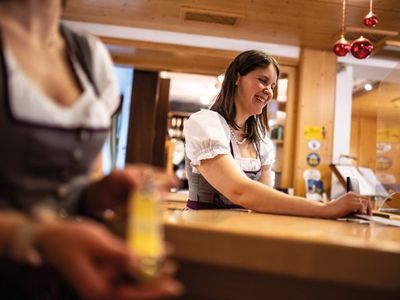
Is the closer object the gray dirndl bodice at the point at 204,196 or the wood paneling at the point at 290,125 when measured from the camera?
the gray dirndl bodice at the point at 204,196

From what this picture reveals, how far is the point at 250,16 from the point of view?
10.3 feet

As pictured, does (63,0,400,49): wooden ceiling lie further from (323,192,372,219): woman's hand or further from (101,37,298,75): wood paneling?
(323,192,372,219): woman's hand

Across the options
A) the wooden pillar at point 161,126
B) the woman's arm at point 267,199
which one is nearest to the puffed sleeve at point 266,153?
the woman's arm at point 267,199

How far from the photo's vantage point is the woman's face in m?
1.46

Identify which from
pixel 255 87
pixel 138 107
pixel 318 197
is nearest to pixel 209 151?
pixel 255 87

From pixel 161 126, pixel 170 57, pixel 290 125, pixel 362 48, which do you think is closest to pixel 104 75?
pixel 362 48

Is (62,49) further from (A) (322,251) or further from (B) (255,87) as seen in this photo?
(B) (255,87)

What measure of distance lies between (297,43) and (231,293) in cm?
342

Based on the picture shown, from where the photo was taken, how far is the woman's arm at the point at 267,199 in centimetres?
111

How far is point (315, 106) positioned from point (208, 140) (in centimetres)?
274

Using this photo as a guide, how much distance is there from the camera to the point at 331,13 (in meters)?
3.03

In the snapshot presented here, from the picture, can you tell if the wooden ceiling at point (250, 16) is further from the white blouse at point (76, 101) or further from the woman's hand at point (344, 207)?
the white blouse at point (76, 101)

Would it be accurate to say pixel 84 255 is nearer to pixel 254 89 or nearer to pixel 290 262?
pixel 290 262

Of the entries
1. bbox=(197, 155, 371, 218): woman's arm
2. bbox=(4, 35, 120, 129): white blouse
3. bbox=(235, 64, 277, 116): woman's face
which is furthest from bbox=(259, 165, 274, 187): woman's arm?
bbox=(4, 35, 120, 129): white blouse
